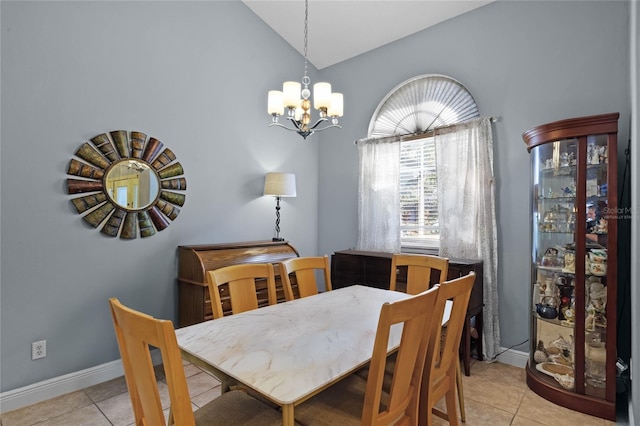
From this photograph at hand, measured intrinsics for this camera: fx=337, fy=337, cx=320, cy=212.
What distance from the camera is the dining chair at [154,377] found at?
0.96m

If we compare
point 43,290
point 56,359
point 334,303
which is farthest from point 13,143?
point 334,303

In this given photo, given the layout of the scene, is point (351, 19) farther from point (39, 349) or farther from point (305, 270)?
point (39, 349)

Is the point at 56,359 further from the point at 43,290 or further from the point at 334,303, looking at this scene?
the point at 334,303

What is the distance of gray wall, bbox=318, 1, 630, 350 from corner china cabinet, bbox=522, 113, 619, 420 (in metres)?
0.34

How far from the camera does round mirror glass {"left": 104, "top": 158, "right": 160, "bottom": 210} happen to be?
271 cm

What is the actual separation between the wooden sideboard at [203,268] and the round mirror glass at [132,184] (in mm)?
540

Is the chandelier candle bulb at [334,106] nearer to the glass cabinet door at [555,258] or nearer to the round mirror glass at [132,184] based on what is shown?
the glass cabinet door at [555,258]

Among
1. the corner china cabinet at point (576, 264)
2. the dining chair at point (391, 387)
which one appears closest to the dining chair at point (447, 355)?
the dining chair at point (391, 387)

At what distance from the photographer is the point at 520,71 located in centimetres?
292

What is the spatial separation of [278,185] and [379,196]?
45.1 inches

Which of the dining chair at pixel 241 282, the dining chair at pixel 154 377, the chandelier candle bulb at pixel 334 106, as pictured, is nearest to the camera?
the dining chair at pixel 154 377

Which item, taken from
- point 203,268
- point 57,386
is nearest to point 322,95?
point 203,268

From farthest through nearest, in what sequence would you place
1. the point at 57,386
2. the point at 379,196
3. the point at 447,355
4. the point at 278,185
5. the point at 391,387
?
the point at 379,196
the point at 278,185
the point at 57,386
the point at 447,355
the point at 391,387

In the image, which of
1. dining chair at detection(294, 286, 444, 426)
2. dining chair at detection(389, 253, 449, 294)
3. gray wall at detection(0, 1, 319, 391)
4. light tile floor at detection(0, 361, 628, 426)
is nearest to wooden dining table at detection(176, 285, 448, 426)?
dining chair at detection(294, 286, 444, 426)
